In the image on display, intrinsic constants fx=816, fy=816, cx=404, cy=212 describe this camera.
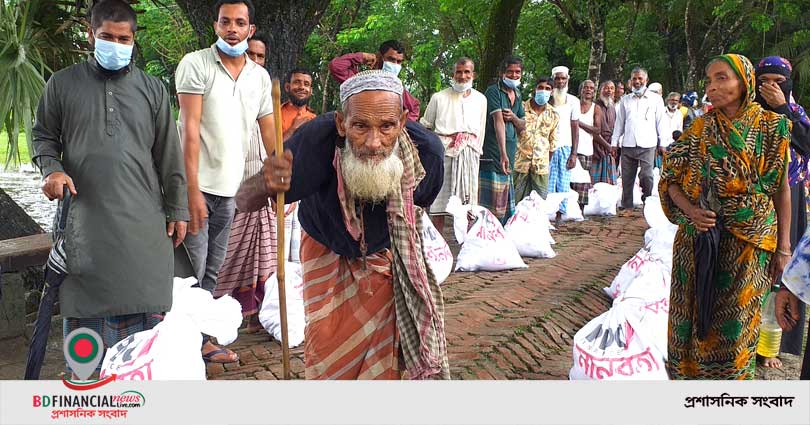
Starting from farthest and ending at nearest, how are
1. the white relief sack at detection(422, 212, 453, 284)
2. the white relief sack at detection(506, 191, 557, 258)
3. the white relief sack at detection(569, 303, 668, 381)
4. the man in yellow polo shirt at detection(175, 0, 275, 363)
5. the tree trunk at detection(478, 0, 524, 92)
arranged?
the tree trunk at detection(478, 0, 524, 92) < the white relief sack at detection(506, 191, 557, 258) < the white relief sack at detection(422, 212, 453, 284) < the man in yellow polo shirt at detection(175, 0, 275, 363) < the white relief sack at detection(569, 303, 668, 381)

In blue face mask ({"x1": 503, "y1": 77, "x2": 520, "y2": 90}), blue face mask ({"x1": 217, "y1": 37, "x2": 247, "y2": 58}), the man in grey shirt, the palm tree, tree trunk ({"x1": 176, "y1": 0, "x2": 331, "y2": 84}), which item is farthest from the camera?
blue face mask ({"x1": 503, "y1": 77, "x2": 520, "y2": 90})

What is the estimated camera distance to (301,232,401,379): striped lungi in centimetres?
291

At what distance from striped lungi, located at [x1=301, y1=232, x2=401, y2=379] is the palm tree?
2.75 m

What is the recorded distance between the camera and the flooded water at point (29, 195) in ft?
36.4

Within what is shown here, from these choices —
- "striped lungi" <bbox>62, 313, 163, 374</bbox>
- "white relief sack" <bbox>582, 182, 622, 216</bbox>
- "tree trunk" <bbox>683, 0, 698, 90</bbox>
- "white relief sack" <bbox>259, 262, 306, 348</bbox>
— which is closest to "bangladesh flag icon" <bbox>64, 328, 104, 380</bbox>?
"striped lungi" <bbox>62, 313, 163, 374</bbox>

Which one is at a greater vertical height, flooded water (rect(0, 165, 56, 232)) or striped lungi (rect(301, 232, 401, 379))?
striped lungi (rect(301, 232, 401, 379))

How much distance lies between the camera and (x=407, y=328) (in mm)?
2842

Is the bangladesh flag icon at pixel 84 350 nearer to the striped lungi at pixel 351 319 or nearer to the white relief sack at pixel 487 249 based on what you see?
the striped lungi at pixel 351 319

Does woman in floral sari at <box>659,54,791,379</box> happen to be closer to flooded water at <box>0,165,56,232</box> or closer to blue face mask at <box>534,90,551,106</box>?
blue face mask at <box>534,90,551,106</box>

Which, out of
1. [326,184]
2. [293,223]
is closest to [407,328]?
[326,184]

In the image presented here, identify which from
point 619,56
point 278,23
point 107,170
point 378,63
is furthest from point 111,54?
point 619,56

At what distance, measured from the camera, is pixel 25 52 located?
5457 millimetres

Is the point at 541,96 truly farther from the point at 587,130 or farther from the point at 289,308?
the point at 289,308
